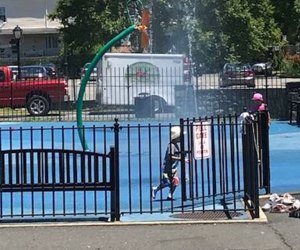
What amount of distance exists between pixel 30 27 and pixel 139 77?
50.9 meters

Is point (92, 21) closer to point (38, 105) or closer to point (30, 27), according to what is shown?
point (38, 105)

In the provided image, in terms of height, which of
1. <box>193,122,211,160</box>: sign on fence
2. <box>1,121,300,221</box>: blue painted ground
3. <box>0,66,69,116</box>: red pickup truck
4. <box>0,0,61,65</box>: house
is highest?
<box>0,0,61,65</box>: house

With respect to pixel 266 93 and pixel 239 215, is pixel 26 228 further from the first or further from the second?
pixel 266 93

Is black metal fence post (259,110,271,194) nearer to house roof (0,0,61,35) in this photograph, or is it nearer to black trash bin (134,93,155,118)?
black trash bin (134,93,155,118)

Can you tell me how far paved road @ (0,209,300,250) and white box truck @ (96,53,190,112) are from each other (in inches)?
800

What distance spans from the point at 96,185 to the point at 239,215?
1.96 meters

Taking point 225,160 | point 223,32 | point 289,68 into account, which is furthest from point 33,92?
point 289,68

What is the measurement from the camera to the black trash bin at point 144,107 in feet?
94.4

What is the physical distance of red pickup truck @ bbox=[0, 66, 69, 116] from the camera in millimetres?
30250

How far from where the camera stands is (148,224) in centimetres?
954

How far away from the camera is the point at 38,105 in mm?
30250

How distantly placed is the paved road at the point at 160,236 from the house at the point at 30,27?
230 feet

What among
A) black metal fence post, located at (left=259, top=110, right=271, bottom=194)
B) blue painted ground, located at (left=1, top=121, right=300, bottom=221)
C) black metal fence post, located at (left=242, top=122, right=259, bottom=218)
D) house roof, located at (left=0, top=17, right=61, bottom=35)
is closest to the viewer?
black metal fence post, located at (left=242, top=122, right=259, bottom=218)

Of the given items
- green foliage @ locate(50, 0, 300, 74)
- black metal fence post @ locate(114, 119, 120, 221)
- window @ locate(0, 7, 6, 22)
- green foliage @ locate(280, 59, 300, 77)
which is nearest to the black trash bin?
green foliage @ locate(50, 0, 300, 74)
